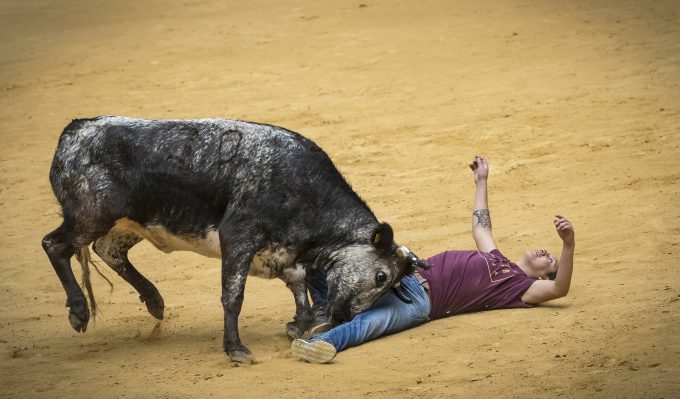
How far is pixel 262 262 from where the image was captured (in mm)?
7812

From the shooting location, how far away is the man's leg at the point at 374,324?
711 centimetres

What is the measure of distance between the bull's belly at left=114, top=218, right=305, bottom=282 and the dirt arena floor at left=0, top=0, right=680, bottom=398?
55cm

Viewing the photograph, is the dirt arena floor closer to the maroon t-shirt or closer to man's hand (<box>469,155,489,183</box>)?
the maroon t-shirt

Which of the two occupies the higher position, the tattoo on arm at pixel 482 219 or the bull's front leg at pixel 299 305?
the tattoo on arm at pixel 482 219

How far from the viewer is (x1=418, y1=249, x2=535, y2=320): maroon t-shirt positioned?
792cm

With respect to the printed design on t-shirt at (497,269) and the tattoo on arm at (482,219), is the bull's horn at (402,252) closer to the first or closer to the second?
the printed design on t-shirt at (497,269)

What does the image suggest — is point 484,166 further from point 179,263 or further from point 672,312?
point 179,263

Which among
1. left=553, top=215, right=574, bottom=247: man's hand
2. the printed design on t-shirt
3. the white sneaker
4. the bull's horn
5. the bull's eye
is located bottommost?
the white sneaker

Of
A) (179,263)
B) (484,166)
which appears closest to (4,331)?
(179,263)

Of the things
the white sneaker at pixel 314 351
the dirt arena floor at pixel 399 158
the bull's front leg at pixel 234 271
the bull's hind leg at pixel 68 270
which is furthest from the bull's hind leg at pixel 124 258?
the white sneaker at pixel 314 351

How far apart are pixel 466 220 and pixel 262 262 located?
3.44 m

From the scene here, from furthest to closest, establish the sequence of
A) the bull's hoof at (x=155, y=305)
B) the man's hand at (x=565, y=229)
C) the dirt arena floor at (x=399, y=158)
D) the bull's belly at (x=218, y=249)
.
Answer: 1. the bull's hoof at (x=155, y=305)
2. the bull's belly at (x=218, y=249)
3. the man's hand at (x=565, y=229)
4. the dirt arena floor at (x=399, y=158)

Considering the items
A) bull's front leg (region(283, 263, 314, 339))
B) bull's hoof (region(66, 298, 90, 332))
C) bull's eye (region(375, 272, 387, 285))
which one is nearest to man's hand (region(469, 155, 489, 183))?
bull's eye (region(375, 272, 387, 285))

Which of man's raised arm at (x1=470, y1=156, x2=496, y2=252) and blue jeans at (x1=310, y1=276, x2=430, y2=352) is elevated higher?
man's raised arm at (x1=470, y1=156, x2=496, y2=252)
